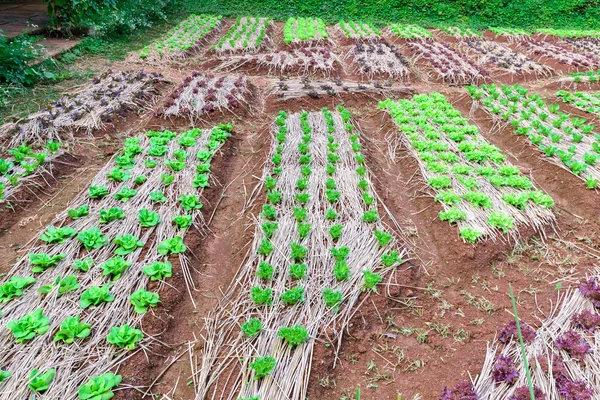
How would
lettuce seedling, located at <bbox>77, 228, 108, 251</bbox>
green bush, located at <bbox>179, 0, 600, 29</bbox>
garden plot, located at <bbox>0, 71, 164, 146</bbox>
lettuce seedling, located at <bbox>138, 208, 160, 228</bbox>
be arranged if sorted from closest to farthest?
1. lettuce seedling, located at <bbox>77, 228, 108, 251</bbox>
2. lettuce seedling, located at <bbox>138, 208, 160, 228</bbox>
3. garden plot, located at <bbox>0, 71, 164, 146</bbox>
4. green bush, located at <bbox>179, 0, 600, 29</bbox>

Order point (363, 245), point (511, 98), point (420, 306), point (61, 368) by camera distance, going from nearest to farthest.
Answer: point (61, 368), point (420, 306), point (363, 245), point (511, 98)

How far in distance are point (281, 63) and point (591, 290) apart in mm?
7962

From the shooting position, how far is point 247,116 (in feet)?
23.0

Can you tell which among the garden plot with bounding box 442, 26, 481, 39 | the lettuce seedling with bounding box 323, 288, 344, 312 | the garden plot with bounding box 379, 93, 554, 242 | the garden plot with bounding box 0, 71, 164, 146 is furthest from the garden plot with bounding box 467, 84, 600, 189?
the garden plot with bounding box 0, 71, 164, 146

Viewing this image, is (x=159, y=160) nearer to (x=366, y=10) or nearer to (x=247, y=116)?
(x=247, y=116)

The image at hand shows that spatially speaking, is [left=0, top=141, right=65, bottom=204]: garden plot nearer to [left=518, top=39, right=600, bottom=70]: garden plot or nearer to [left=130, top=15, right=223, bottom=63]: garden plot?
[left=130, top=15, right=223, bottom=63]: garden plot

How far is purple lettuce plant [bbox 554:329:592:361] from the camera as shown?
283 centimetres

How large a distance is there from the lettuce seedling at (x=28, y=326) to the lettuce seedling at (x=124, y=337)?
1.71 feet

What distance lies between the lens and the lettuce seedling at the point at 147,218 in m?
4.01

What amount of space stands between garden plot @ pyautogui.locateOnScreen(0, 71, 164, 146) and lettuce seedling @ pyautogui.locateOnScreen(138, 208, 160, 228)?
2.77 m

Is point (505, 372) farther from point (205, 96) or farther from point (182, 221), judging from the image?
point (205, 96)

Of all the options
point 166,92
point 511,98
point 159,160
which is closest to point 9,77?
point 166,92

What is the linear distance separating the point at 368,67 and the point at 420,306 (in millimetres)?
7234

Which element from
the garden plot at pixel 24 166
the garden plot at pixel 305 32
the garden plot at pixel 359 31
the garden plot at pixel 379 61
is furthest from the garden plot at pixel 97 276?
the garden plot at pixel 359 31
